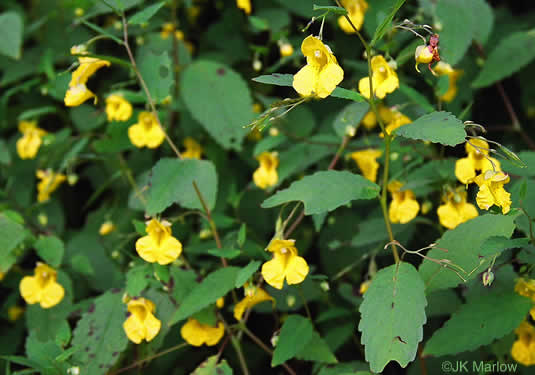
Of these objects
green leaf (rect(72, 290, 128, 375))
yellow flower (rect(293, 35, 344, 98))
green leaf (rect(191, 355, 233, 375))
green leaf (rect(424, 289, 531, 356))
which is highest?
yellow flower (rect(293, 35, 344, 98))

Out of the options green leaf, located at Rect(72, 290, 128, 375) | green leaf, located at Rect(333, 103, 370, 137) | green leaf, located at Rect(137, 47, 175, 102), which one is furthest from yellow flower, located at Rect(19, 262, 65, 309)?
green leaf, located at Rect(333, 103, 370, 137)

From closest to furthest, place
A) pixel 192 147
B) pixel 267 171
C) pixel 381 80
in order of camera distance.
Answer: pixel 381 80
pixel 267 171
pixel 192 147

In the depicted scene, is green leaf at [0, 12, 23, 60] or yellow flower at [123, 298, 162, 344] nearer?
yellow flower at [123, 298, 162, 344]

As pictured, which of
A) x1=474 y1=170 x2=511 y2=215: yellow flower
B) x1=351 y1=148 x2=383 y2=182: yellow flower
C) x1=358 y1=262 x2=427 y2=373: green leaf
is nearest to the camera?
x1=358 y1=262 x2=427 y2=373: green leaf

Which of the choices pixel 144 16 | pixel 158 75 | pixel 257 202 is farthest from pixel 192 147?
pixel 144 16

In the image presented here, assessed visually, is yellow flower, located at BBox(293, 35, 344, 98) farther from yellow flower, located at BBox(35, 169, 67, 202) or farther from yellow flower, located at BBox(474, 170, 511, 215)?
yellow flower, located at BBox(35, 169, 67, 202)

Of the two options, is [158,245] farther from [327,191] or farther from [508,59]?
[508,59]
